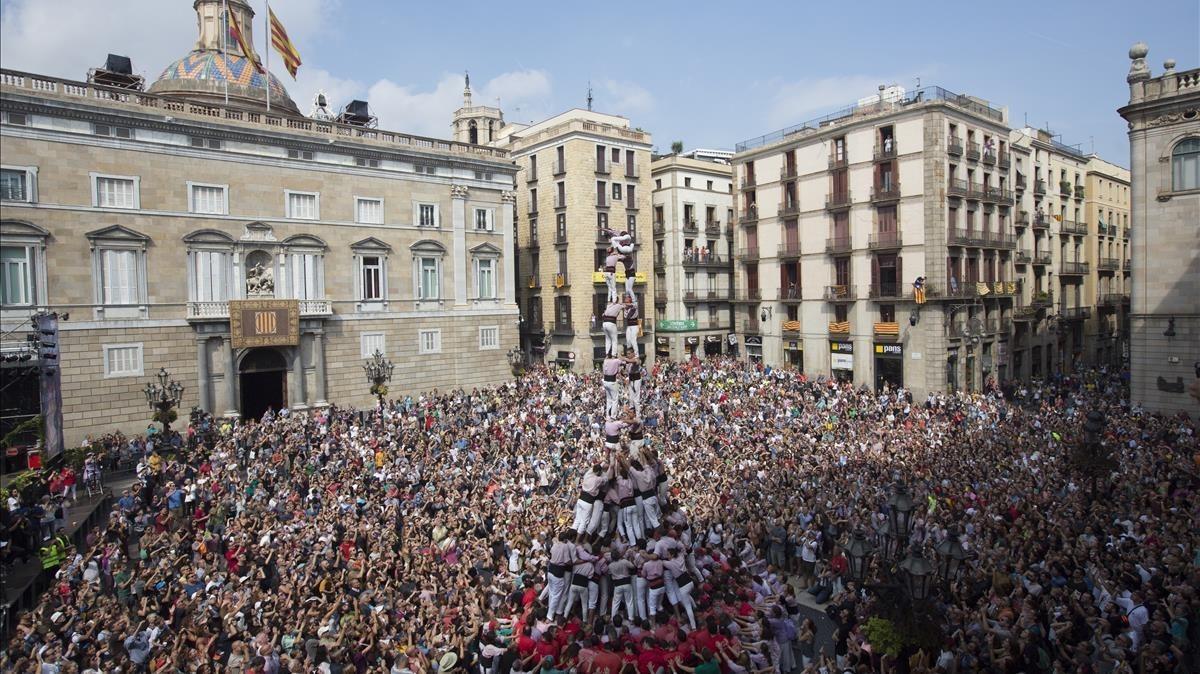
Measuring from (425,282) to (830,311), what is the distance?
21.6 metres

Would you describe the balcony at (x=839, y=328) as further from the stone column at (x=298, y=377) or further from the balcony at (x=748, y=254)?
the stone column at (x=298, y=377)

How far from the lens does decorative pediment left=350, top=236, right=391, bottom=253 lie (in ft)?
105

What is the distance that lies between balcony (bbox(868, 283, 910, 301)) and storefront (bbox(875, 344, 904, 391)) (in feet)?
8.02

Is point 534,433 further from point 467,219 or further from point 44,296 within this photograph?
point 44,296

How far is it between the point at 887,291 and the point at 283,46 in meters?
30.2

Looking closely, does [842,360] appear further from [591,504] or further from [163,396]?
[163,396]

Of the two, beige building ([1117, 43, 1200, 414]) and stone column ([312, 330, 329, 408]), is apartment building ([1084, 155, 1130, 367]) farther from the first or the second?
stone column ([312, 330, 329, 408])

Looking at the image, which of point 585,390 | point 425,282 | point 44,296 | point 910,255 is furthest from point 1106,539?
point 44,296

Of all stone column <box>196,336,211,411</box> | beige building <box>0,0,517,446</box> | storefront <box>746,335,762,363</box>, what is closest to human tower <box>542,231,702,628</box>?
beige building <box>0,0,517,446</box>

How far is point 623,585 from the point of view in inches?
462

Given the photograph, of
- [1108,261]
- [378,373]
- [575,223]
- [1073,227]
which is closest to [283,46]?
[378,373]

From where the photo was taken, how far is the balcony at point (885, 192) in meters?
36.0

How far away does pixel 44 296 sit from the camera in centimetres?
2436

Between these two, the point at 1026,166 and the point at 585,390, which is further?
the point at 1026,166
